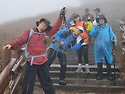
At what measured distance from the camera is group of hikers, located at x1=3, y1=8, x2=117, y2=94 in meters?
4.88

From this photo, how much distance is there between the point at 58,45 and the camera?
632cm

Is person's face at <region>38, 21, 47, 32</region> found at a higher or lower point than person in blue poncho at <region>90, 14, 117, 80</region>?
higher

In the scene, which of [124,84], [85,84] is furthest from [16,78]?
[124,84]

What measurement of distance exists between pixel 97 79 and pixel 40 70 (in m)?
2.30

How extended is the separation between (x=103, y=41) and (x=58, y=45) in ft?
4.33

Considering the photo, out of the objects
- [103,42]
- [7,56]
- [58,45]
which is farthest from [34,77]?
[103,42]

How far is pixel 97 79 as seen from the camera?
6707mm

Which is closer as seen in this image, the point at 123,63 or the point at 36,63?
the point at 36,63

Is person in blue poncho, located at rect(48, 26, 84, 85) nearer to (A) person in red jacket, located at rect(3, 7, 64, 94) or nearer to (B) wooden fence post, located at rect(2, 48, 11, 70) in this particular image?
(A) person in red jacket, located at rect(3, 7, 64, 94)

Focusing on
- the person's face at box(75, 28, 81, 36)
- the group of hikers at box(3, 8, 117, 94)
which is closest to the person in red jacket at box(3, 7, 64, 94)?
the group of hikers at box(3, 8, 117, 94)

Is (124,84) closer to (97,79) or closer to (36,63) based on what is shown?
Answer: (97,79)

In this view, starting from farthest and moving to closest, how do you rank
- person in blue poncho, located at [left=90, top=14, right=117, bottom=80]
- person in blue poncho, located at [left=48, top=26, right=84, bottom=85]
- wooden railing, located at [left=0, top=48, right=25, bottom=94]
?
person in blue poncho, located at [left=90, top=14, right=117, bottom=80] < person in blue poncho, located at [left=48, top=26, right=84, bottom=85] < wooden railing, located at [left=0, top=48, right=25, bottom=94]

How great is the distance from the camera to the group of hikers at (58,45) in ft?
16.0

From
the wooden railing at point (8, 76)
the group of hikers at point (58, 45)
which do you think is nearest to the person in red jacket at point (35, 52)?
the group of hikers at point (58, 45)
